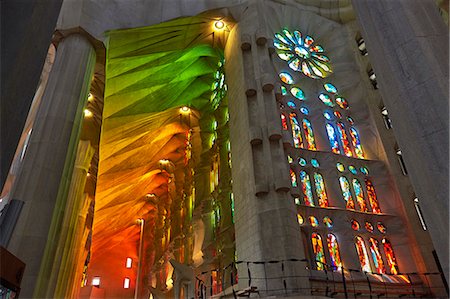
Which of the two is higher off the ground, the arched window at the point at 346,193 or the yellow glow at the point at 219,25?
the yellow glow at the point at 219,25

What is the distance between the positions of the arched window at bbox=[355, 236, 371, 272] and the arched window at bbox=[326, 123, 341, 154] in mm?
4976

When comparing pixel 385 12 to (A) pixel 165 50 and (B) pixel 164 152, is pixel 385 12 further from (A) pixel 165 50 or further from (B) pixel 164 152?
(B) pixel 164 152

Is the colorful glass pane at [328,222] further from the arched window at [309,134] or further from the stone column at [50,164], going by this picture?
the stone column at [50,164]

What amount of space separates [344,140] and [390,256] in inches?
263

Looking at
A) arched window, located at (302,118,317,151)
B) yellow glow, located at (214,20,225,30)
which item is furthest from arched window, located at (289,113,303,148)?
yellow glow, located at (214,20,225,30)

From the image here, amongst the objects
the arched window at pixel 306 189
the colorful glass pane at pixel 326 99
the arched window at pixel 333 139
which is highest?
the colorful glass pane at pixel 326 99

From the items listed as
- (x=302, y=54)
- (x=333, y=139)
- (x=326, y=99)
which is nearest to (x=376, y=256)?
(x=333, y=139)

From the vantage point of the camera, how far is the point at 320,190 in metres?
17.4

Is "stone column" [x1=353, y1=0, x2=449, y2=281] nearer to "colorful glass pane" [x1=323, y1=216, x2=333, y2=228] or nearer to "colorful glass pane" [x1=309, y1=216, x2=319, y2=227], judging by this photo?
"colorful glass pane" [x1=309, y1=216, x2=319, y2=227]

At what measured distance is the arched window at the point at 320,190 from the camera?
17011mm

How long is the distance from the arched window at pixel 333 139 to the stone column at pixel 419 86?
15404 mm

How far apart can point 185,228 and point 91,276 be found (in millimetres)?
19099

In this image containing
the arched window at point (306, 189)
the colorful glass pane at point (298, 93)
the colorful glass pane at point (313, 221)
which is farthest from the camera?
the colorful glass pane at point (298, 93)

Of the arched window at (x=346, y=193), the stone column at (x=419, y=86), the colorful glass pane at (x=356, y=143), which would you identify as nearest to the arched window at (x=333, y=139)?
the colorful glass pane at (x=356, y=143)
